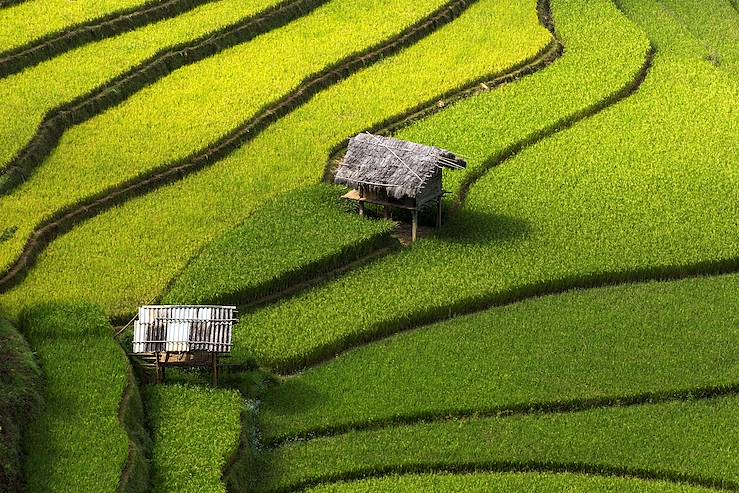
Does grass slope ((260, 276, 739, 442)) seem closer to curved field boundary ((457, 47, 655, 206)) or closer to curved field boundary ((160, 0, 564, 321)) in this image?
curved field boundary ((160, 0, 564, 321))

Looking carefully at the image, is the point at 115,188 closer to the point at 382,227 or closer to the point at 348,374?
the point at 382,227

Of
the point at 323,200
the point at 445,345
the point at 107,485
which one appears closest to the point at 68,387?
the point at 107,485

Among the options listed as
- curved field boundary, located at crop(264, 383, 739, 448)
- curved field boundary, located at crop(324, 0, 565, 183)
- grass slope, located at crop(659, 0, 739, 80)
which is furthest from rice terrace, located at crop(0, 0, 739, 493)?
grass slope, located at crop(659, 0, 739, 80)

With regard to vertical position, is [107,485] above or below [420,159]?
below

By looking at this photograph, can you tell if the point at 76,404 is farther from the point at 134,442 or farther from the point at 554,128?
the point at 554,128

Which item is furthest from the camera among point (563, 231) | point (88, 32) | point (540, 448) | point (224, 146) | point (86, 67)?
point (88, 32)

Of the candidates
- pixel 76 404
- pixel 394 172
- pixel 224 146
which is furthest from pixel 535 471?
pixel 224 146
